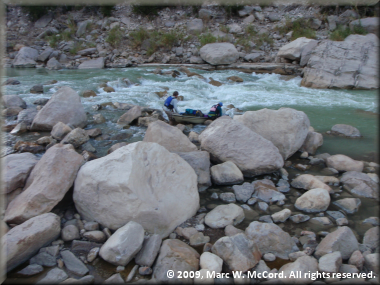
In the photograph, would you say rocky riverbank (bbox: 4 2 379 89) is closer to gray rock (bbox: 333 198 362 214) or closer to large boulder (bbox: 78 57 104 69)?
large boulder (bbox: 78 57 104 69)

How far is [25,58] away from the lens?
18.9m

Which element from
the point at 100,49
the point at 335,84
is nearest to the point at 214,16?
the point at 100,49

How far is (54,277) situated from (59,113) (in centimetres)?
546

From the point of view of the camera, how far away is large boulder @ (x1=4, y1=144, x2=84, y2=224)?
3.56 metres

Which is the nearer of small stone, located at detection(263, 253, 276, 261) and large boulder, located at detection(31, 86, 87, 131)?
small stone, located at detection(263, 253, 276, 261)

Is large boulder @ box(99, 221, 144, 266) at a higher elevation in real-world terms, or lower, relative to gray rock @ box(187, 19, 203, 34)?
lower

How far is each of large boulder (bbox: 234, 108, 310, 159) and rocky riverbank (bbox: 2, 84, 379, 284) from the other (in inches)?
23.6

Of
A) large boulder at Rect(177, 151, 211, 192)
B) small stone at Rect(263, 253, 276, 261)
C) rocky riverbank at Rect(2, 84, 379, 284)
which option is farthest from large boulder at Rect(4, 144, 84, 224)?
small stone at Rect(263, 253, 276, 261)

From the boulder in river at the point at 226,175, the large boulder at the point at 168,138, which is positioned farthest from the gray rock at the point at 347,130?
the large boulder at the point at 168,138

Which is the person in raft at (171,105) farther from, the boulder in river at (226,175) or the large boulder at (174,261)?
the large boulder at (174,261)

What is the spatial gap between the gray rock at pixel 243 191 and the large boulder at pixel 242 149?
0.46 m

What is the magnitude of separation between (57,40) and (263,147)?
21818 mm

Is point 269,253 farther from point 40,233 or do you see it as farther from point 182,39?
point 182,39

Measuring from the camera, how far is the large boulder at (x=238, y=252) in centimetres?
307
